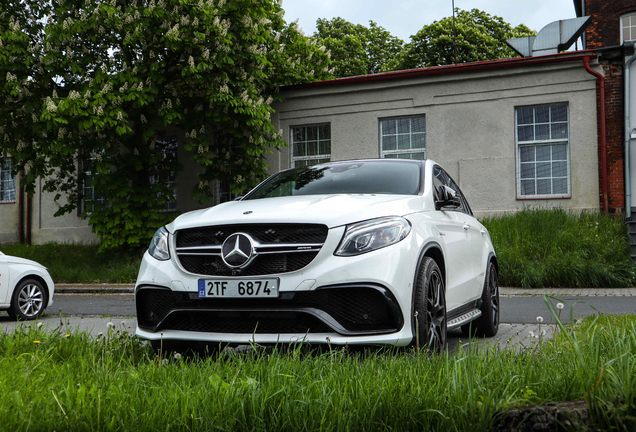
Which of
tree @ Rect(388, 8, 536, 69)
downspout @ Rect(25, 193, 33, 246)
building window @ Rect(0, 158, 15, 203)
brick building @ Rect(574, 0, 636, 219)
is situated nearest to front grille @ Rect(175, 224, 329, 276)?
brick building @ Rect(574, 0, 636, 219)

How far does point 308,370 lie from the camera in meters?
3.29

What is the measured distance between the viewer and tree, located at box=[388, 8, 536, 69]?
39.4 meters

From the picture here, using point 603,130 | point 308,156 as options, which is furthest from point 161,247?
point 308,156

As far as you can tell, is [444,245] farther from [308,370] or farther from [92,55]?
[92,55]

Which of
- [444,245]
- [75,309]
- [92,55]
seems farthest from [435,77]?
[444,245]

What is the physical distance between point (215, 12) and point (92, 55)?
9.74 feet

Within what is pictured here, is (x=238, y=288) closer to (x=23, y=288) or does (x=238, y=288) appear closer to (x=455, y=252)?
(x=455, y=252)

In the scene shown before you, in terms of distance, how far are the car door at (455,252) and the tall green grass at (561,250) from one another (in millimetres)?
6965

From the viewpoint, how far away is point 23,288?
9055mm

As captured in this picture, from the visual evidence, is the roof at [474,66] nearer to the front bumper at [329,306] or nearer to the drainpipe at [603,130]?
the drainpipe at [603,130]

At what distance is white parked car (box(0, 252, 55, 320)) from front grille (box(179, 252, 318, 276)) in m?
→ 5.61

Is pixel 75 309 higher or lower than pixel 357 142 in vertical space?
lower

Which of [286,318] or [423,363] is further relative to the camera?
[286,318]

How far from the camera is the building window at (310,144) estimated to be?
18.9 m
